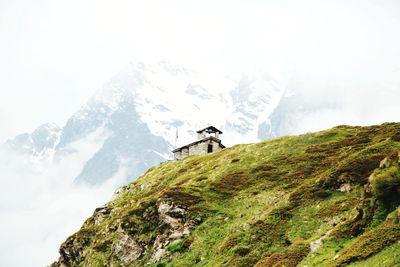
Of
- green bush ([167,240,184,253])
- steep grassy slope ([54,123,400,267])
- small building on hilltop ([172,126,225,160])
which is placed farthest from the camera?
small building on hilltop ([172,126,225,160])

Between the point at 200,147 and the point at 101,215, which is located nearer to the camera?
the point at 101,215

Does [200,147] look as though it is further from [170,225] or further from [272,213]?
[272,213]

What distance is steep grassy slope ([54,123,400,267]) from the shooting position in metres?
31.8

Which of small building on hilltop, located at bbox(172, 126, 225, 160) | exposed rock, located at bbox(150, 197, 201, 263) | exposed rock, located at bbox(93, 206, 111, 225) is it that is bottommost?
exposed rock, located at bbox(150, 197, 201, 263)

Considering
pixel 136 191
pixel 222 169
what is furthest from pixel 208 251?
pixel 136 191

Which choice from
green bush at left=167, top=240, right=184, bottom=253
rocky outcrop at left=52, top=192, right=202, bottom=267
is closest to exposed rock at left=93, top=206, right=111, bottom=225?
A: rocky outcrop at left=52, top=192, right=202, bottom=267

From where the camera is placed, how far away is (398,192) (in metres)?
30.5

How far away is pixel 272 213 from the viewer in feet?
163

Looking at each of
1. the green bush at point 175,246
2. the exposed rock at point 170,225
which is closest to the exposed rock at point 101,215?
the exposed rock at point 170,225

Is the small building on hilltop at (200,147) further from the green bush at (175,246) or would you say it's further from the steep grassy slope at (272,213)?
the green bush at (175,246)

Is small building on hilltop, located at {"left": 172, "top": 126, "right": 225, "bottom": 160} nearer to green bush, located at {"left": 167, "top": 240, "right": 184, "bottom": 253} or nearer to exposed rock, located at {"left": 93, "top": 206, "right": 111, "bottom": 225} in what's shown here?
exposed rock, located at {"left": 93, "top": 206, "right": 111, "bottom": 225}

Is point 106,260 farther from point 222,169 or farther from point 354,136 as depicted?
point 354,136

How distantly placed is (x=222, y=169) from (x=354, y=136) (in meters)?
19.1

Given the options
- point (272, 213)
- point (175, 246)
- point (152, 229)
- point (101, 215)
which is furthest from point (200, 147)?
point (272, 213)
